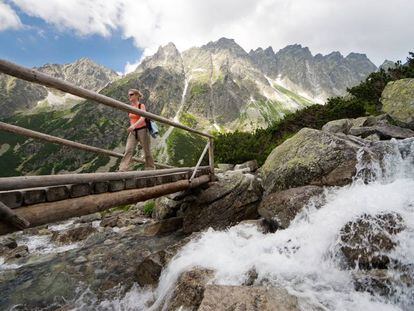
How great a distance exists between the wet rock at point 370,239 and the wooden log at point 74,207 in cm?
471

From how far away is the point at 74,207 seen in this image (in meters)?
5.62

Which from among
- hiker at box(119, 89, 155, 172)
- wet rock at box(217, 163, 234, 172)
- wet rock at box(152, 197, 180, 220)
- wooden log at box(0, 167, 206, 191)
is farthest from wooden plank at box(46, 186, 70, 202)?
wet rock at box(217, 163, 234, 172)

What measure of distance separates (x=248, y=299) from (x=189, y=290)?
154cm

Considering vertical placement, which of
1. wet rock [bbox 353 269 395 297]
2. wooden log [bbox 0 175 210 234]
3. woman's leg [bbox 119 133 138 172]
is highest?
woman's leg [bbox 119 133 138 172]

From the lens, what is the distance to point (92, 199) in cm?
613

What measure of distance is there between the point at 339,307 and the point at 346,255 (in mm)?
1431

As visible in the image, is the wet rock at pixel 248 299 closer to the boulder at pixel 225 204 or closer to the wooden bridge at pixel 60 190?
the wooden bridge at pixel 60 190

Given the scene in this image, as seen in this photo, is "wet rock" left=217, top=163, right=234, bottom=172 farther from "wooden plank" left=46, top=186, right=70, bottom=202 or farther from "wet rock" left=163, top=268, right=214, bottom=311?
"wooden plank" left=46, top=186, right=70, bottom=202

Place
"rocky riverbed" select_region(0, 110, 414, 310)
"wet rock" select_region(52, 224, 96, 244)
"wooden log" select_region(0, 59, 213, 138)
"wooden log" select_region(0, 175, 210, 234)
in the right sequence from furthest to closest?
1. "wet rock" select_region(52, 224, 96, 244)
2. "rocky riverbed" select_region(0, 110, 414, 310)
3. "wooden log" select_region(0, 175, 210, 234)
4. "wooden log" select_region(0, 59, 213, 138)

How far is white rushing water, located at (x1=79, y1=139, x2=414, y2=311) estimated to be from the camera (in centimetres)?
502

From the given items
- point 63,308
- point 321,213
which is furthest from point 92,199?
point 321,213

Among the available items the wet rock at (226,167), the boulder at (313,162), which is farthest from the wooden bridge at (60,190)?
the wet rock at (226,167)

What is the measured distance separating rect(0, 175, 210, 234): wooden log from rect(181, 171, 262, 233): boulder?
3649 millimetres

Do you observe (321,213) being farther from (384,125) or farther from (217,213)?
(384,125)
